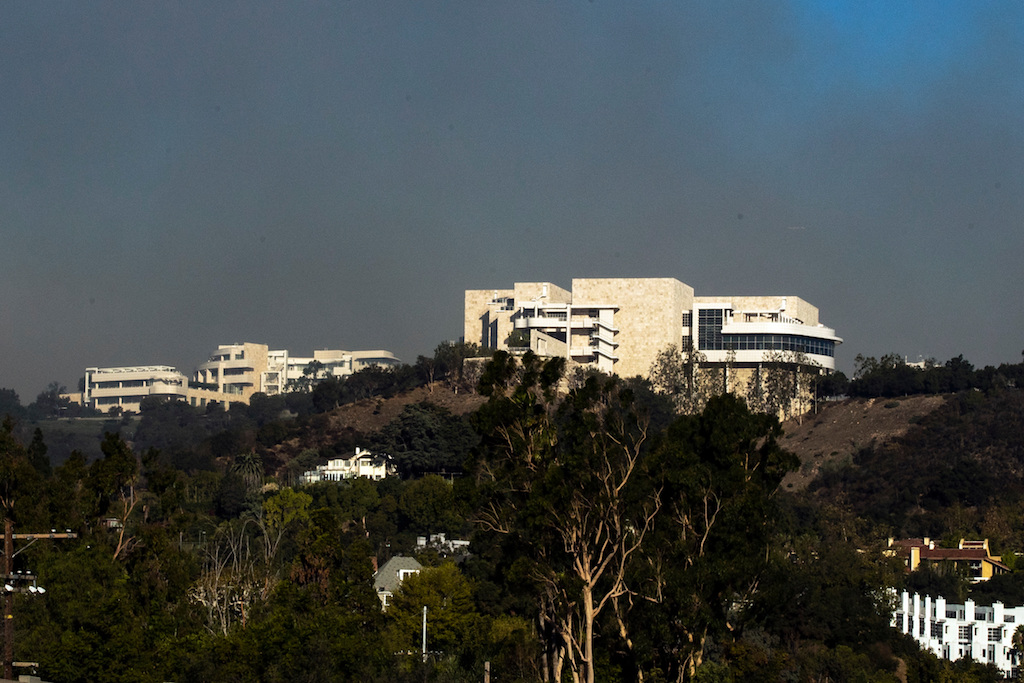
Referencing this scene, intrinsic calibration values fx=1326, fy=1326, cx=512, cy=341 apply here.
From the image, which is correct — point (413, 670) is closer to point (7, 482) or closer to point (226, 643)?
point (226, 643)

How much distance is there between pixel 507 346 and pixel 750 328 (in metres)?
20.9

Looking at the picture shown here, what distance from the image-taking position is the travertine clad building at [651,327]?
11362cm

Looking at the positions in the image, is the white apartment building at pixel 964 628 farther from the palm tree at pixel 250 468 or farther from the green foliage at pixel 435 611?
the palm tree at pixel 250 468

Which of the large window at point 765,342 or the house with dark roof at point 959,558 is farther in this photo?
the large window at point 765,342

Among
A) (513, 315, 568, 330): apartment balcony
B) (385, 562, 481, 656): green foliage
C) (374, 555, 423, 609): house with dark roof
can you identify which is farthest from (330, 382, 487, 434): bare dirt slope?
(385, 562, 481, 656): green foliage

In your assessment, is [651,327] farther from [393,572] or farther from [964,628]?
[964,628]

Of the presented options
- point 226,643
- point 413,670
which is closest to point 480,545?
point 413,670

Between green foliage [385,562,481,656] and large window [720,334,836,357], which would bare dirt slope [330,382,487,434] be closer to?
large window [720,334,836,357]

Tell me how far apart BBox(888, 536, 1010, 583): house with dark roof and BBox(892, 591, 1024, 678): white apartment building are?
6281mm

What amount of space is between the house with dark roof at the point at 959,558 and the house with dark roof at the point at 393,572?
26768 mm

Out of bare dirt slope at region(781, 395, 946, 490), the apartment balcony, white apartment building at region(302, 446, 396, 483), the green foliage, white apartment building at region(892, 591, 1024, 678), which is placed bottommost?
white apartment building at region(892, 591, 1024, 678)

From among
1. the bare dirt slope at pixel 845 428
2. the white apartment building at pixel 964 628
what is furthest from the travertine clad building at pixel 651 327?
the white apartment building at pixel 964 628

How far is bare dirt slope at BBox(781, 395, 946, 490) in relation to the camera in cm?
10588

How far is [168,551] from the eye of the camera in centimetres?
4269
